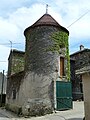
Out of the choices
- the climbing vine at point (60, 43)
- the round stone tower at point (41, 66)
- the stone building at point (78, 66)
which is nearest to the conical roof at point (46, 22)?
the round stone tower at point (41, 66)

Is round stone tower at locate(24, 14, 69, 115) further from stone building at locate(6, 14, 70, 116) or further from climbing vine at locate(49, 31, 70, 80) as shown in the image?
climbing vine at locate(49, 31, 70, 80)

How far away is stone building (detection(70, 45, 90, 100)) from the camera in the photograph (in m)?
27.8

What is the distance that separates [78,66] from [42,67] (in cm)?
1365

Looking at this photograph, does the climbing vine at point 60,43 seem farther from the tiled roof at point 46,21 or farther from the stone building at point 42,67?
the tiled roof at point 46,21

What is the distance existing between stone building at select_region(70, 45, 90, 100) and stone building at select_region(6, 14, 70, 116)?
10.7 meters

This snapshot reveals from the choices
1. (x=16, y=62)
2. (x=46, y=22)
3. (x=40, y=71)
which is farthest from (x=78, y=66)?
(x=40, y=71)

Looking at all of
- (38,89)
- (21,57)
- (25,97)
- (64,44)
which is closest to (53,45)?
(64,44)

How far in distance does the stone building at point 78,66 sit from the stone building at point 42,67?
1067cm

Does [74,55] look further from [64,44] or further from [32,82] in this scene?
[32,82]

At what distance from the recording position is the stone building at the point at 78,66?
27797mm

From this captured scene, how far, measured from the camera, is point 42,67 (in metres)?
16.8

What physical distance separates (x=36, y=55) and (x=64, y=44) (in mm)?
3021

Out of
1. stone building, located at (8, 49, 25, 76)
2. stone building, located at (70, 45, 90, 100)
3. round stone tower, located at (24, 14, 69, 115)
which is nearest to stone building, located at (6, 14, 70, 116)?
round stone tower, located at (24, 14, 69, 115)

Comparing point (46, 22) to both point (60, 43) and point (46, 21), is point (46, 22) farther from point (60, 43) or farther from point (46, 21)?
point (60, 43)
